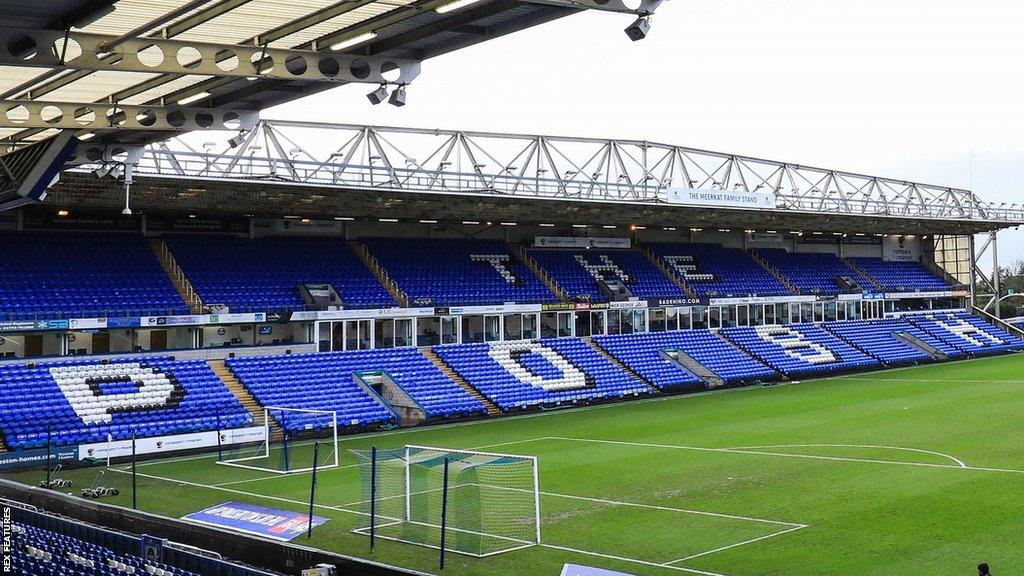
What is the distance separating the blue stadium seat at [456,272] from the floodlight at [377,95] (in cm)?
2803

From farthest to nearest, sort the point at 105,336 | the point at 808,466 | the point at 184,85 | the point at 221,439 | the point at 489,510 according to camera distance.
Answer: the point at 105,336 → the point at 221,439 → the point at 808,466 → the point at 489,510 → the point at 184,85

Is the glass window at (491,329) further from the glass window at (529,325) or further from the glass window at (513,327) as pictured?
the glass window at (529,325)

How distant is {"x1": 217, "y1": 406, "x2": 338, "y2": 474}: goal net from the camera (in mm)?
26609

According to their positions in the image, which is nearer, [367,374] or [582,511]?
[582,511]

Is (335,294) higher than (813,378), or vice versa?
(335,294)

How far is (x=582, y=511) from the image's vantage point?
19.8 meters

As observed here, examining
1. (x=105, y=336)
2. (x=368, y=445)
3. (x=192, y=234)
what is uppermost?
(x=192, y=234)

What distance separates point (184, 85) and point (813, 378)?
3961 centimetres

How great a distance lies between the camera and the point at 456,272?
1789 inches

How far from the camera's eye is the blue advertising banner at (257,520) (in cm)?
1844

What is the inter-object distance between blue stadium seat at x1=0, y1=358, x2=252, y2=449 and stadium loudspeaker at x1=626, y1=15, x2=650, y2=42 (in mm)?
21070

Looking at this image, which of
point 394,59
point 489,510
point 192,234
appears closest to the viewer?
point 394,59

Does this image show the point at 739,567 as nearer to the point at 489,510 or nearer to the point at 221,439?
the point at 489,510

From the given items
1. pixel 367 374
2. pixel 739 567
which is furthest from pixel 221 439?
pixel 739 567
